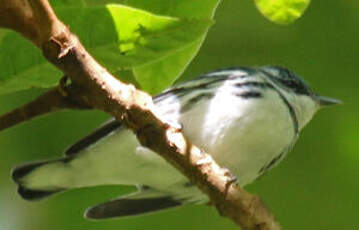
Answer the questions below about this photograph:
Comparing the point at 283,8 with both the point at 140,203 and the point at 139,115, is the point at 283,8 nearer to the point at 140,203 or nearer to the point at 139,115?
the point at 139,115

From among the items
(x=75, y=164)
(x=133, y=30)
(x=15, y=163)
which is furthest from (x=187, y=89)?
(x=133, y=30)

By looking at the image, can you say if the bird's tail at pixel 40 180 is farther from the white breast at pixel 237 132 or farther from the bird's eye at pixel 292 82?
the bird's eye at pixel 292 82

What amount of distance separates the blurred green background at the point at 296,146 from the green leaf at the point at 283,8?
1.03m

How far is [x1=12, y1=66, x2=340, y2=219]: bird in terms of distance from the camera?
2.34 m

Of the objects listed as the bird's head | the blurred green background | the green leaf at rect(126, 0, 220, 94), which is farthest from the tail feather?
the green leaf at rect(126, 0, 220, 94)

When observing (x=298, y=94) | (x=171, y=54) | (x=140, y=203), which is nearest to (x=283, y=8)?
(x=171, y=54)

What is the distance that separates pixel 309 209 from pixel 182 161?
148 cm

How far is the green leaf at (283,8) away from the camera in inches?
60.0

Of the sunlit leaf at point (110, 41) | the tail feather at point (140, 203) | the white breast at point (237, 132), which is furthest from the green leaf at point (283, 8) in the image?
the tail feather at point (140, 203)

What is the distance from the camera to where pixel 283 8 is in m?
1.53

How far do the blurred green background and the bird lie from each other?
4.6 inches

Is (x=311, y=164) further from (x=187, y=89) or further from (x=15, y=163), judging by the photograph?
(x=15, y=163)

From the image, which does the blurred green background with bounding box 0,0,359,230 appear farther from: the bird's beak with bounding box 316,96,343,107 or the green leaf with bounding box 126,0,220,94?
the green leaf with bounding box 126,0,220,94

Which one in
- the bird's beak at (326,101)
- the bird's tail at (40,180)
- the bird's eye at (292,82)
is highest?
the bird's tail at (40,180)
